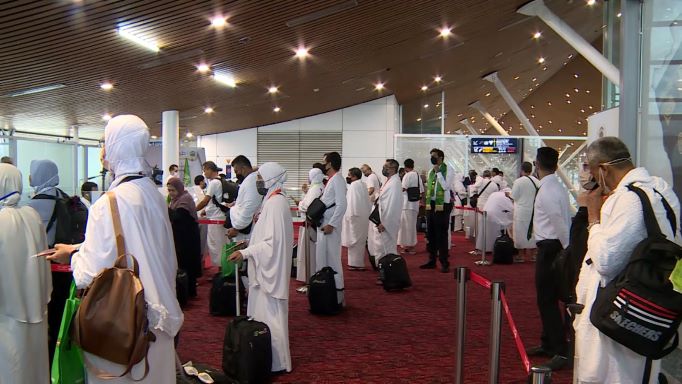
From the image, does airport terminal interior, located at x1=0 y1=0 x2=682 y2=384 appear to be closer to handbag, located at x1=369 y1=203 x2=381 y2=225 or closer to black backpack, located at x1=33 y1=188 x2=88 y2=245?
black backpack, located at x1=33 y1=188 x2=88 y2=245

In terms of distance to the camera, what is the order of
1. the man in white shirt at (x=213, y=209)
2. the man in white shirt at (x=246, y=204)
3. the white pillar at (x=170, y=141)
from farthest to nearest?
the white pillar at (x=170, y=141)
the man in white shirt at (x=213, y=209)
the man in white shirt at (x=246, y=204)

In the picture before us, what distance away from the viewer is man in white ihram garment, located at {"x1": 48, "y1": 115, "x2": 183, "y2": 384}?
7.73 ft

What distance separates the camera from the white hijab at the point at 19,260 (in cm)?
299

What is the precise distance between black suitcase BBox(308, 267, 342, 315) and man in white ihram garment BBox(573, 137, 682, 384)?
390 centimetres

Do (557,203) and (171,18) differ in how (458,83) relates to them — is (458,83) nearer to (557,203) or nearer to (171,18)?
(171,18)

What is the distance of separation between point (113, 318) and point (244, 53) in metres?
10.1

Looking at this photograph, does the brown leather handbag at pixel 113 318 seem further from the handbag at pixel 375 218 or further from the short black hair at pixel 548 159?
the handbag at pixel 375 218

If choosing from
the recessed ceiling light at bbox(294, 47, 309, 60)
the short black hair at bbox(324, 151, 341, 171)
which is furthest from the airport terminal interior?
the recessed ceiling light at bbox(294, 47, 309, 60)

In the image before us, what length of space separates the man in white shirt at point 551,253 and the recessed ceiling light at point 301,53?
27.0 ft

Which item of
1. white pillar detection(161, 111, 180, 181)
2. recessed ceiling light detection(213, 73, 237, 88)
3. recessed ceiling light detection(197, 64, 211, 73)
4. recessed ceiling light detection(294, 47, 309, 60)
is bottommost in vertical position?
white pillar detection(161, 111, 180, 181)

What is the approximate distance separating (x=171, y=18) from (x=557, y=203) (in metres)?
6.60

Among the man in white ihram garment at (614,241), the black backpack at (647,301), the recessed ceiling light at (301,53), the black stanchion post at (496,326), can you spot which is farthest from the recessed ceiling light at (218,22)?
the black backpack at (647,301)

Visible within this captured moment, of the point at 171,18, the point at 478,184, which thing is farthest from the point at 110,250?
the point at 478,184

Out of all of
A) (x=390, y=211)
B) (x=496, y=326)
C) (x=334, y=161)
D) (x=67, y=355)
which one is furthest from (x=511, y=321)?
(x=390, y=211)
